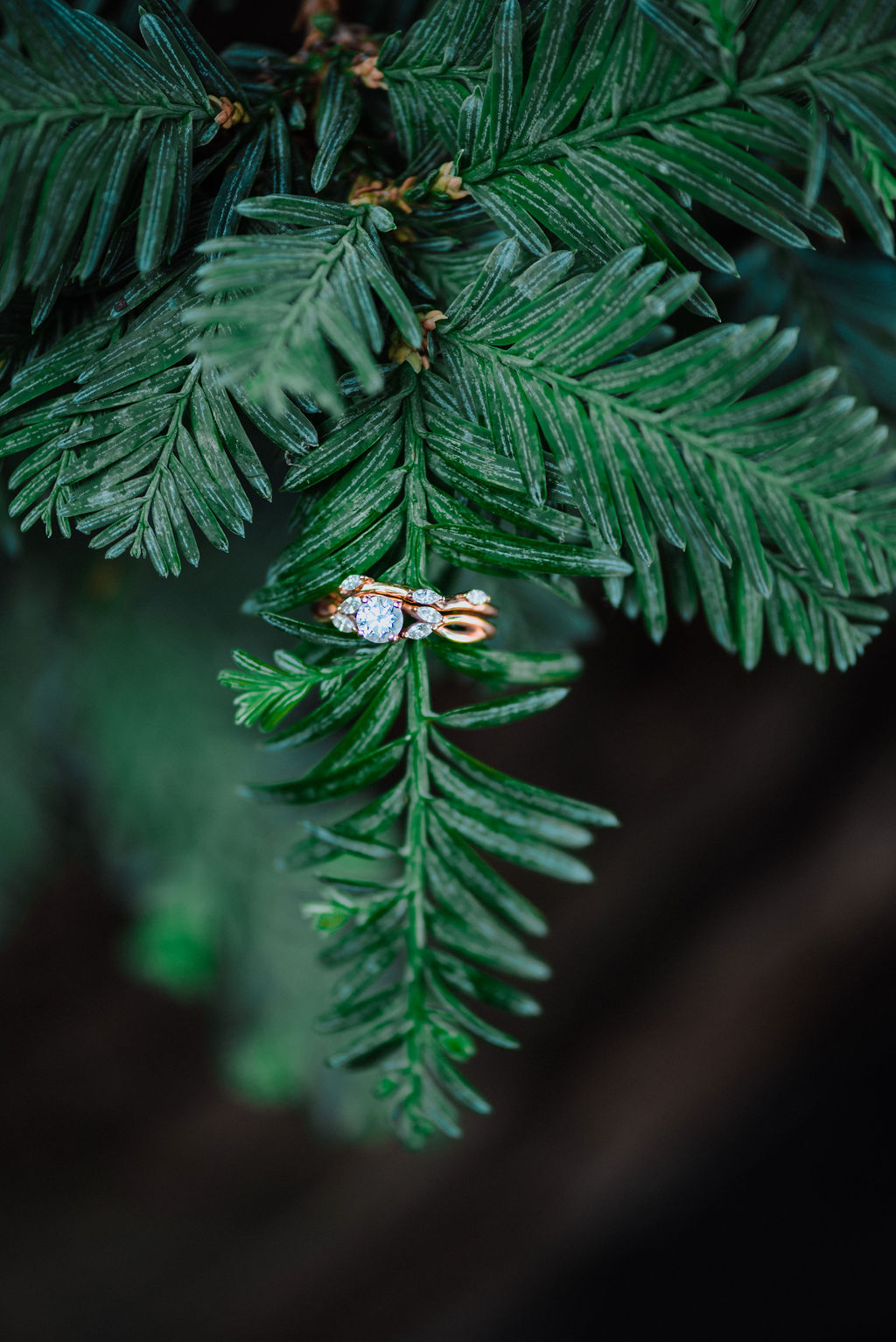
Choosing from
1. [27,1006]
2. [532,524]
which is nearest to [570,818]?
[532,524]

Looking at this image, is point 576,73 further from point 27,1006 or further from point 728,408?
point 27,1006

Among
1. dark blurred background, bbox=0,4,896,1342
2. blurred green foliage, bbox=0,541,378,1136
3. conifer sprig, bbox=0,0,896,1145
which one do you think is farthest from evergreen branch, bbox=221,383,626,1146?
dark blurred background, bbox=0,4,896,1342

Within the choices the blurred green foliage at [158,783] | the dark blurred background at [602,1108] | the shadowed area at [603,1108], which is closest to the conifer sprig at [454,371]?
the blurred green foliage at [158,783]

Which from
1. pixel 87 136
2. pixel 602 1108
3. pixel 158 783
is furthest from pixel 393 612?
pixel 602 1108

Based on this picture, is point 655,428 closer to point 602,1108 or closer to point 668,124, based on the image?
point 668,124

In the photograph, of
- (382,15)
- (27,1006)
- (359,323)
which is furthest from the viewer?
(27,1006)

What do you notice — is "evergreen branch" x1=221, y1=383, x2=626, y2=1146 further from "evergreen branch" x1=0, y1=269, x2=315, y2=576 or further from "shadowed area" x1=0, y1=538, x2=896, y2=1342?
"shadowed area" x1=0, y1=538, x2=896, y2=1342
